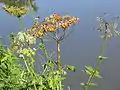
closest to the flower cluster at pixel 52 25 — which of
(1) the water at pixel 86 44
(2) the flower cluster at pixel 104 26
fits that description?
(2) the flower cluster at pixel 104 26

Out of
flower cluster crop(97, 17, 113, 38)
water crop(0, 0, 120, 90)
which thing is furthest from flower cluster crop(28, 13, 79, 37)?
water crop(0, 0, 120, 90)

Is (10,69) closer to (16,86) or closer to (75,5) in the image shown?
(16,86)

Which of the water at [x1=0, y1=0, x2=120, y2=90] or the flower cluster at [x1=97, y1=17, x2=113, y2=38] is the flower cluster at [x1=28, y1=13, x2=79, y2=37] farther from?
the water at [x1=0, y1=0, x2=120, y2=90]

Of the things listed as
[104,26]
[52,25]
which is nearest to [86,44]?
[104,26]

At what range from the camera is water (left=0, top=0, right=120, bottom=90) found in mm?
4293

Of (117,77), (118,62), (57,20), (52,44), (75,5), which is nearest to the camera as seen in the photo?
(57,20)

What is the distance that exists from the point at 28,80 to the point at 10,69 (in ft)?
0.45

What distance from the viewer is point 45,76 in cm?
228

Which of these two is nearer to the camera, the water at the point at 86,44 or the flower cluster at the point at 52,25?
the flower cluster at the point at 52,25

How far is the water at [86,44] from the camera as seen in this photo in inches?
169

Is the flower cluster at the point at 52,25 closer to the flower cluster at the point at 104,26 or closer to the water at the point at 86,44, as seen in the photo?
the flower cluster at the point at 104,26

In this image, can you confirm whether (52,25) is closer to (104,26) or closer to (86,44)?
(104,26)

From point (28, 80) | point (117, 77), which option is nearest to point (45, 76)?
point (28, 80)

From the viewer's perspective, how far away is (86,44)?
5.76 metres
